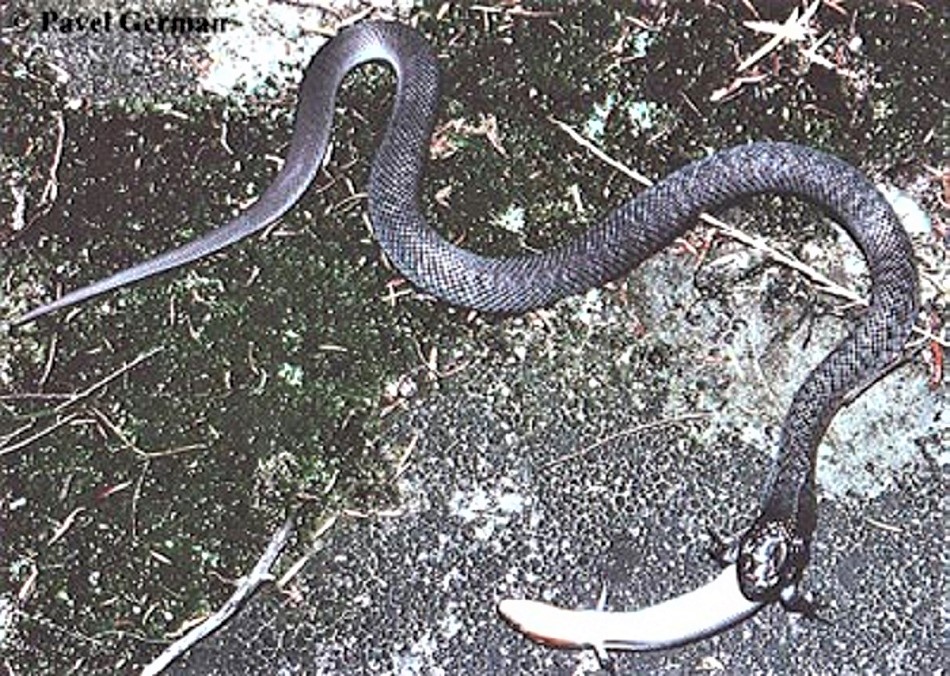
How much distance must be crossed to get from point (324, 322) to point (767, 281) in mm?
1374

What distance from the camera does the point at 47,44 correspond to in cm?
491

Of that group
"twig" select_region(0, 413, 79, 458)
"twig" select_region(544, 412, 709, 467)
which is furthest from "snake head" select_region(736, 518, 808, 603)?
"twig" select_region(0, 413, 79, 458)

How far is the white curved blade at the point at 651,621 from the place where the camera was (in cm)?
438

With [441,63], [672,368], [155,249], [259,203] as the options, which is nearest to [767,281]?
[672,368]

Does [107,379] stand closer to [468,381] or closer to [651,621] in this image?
[468,381]

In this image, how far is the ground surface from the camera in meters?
4.51

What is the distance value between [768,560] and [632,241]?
3.37 feet

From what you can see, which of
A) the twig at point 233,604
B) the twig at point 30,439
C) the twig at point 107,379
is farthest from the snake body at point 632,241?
the twig at point 233,604

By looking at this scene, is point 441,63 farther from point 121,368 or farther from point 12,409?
point 12,409

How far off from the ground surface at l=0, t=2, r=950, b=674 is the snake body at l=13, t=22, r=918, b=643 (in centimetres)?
8

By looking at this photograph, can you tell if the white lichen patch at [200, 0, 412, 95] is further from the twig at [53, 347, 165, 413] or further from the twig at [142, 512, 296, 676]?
the twig at [142, 512, 296, 676]

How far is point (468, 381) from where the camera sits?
15.2ft

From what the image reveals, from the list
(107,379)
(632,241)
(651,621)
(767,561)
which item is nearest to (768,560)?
(767,561)

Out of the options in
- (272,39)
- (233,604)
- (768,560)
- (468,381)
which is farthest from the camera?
(272,39)
